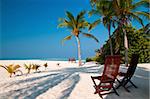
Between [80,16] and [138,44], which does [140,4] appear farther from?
[80,16]

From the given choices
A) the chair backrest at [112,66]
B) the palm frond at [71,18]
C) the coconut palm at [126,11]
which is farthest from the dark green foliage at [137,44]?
the chair backrest at [112,66]

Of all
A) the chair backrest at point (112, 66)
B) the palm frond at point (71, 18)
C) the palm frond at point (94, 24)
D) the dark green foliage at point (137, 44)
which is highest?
the palm frond at point (71, 18)

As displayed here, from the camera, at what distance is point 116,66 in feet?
21.1

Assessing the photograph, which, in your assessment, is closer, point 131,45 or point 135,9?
point 135,9

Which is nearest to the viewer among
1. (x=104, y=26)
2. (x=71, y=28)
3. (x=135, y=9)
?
(x=135, y=9)

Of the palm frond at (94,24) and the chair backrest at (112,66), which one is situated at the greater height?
the palm frond at (94,24)

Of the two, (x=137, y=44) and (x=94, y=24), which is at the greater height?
(x=94, y=24)

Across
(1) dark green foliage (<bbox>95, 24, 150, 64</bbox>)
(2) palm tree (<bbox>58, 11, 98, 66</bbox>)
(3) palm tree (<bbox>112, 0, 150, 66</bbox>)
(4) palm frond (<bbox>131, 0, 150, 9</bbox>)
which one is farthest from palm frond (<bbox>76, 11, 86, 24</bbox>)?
(4) palm frond (<bbox>131, 0, 150, 9</bbox>)

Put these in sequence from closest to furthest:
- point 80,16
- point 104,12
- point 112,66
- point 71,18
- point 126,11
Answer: point 112,66 < point 126,11 < point 104,12 < point 71,18 < point 80,16

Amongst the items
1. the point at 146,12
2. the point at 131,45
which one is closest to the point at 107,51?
the point at 131,45

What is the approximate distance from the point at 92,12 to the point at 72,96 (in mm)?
18404

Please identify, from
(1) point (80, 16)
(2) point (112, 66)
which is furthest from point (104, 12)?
(2) point (112, 66)

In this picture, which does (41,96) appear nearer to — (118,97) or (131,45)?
(118,97)

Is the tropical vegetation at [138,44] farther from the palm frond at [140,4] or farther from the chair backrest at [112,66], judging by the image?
the chair backrest at [112,66]
